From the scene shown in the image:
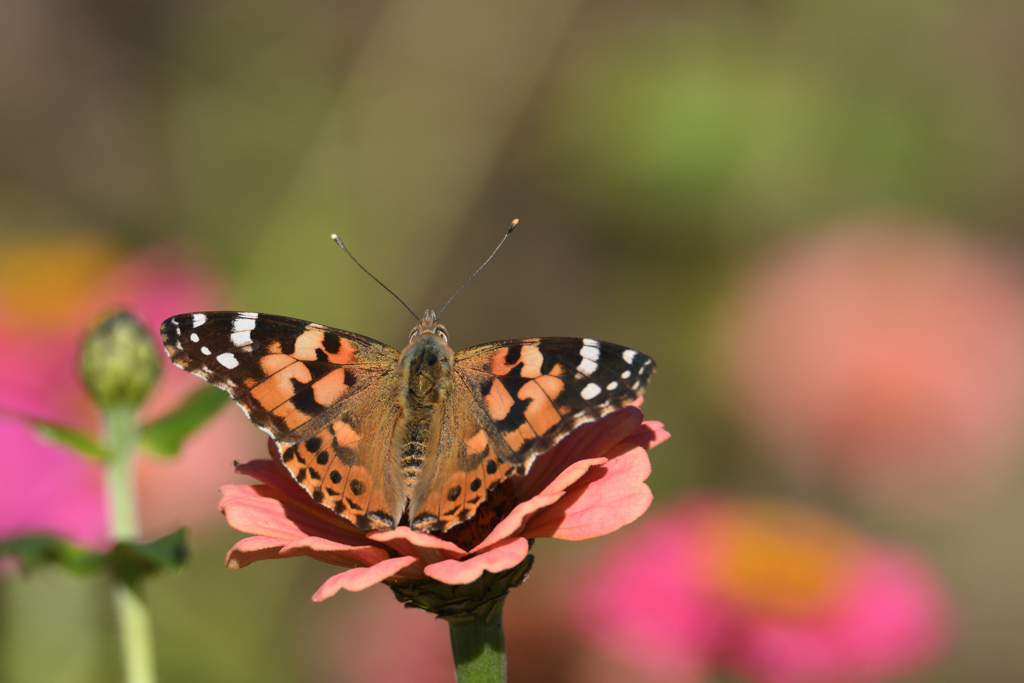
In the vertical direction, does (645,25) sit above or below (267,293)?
above

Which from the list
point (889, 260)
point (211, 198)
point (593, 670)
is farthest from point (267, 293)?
point (889, 260)

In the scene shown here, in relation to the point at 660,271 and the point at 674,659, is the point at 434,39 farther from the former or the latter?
the point at 674,659

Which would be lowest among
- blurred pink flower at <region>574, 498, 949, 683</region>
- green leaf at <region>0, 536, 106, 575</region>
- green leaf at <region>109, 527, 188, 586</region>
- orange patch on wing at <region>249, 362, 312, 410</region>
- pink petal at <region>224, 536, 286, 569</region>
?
blurred pink flower at <region>574, 498, 949, 683</region>

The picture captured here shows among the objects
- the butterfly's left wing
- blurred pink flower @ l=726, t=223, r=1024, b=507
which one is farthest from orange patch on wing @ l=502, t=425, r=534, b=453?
blurred pink flower @ l=726, t=223, r=1024, b=507

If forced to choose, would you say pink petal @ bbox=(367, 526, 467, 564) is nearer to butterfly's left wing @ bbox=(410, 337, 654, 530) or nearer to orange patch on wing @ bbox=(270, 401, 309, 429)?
butterfly's left wing @ bbox=(410, 337, 654, 530)

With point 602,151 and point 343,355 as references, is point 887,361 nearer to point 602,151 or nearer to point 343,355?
point 602,151
